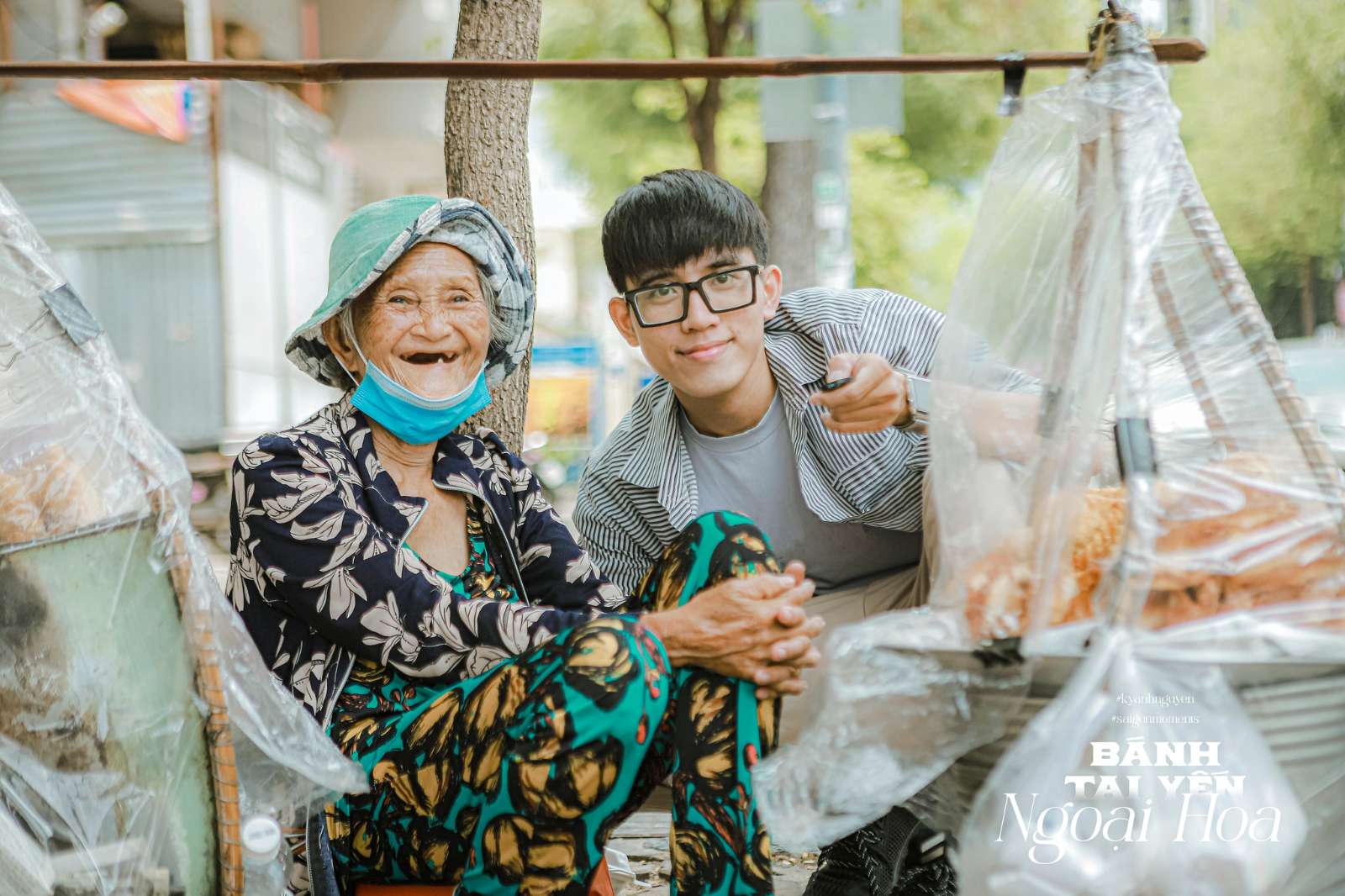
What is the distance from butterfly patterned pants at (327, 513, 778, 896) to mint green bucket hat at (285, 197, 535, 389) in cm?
72

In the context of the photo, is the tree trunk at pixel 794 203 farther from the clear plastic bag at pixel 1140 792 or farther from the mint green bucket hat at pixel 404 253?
the clear plastic bag at pixel 1140 792

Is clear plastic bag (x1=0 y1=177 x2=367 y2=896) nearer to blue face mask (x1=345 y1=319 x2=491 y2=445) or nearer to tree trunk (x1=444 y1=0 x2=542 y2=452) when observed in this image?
blue face mask (x1=345 y1=319 x2=491 y2=445)

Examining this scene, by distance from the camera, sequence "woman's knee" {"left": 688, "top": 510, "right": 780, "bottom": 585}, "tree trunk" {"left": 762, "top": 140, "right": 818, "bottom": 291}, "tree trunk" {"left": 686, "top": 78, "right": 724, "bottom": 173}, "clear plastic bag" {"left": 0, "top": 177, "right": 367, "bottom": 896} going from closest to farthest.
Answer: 1. "clear plastic bag" {"left": 0, "top": 177, "right": 367, "bottom": 896}
2. "woman's knee" {"left": 688, "top": 510, "right": 780, "bottom": 585}
3. "tree trunk" {"left": 762, "top": 140, "right": 818, "bottom": 291}
4. "tree trunk" {"left": 686, "top": 78, "right": 724, "bottom": 173}

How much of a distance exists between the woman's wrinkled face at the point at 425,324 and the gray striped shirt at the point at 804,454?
0.44 m

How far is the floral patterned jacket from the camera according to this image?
6.59ft

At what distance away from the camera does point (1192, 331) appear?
170 cm

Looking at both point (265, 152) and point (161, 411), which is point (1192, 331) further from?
point (265, 152)

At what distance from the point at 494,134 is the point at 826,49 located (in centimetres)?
195

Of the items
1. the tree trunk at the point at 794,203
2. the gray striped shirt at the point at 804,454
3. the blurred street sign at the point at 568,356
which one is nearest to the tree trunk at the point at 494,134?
the gray striped shirt at the point at 804,454

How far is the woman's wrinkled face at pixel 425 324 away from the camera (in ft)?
7.45

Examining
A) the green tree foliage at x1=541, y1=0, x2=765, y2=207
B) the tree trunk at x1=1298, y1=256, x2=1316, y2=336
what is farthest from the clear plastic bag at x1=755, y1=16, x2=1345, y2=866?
the tree trunk at x1=1298, y1=256, x2=1316, y2=336

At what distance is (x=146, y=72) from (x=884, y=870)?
1.97 m

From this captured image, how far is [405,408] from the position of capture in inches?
87.9

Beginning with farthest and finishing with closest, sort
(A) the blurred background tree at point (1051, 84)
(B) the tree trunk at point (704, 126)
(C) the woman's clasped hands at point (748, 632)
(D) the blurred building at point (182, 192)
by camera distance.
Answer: (D) the blurred building at point (182, 192), (A) the blurred background tree at point (1051, 84), (B) the tree trunk at point (704, 126), (C) the woman's clasped hands at point (748, 632)
